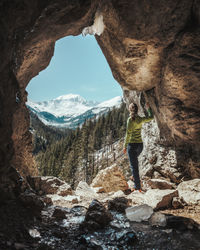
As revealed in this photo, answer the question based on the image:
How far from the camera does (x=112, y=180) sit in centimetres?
888

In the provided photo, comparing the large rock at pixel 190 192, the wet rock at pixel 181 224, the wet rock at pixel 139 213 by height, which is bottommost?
the large rock at pixel 190 192

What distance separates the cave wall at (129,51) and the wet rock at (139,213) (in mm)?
2686

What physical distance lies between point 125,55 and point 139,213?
214 inches

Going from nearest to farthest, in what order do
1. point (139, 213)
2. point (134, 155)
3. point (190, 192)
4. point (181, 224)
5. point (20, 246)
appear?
point (20, 246), point (181, 224), point (139, 213), point (190, 192), point (134, 155)

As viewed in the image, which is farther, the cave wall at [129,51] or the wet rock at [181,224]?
the cave wall at [129,51]

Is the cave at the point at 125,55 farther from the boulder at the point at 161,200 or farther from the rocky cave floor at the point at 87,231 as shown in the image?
the boulder at the point at 161,200

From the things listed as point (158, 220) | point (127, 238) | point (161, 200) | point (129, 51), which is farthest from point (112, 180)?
point (129, 51)

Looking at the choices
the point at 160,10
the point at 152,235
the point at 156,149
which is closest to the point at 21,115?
the point at 152,235

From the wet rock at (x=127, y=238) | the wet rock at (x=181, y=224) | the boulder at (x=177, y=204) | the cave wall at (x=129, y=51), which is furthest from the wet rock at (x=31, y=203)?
the boulder at (x=177, y=204)

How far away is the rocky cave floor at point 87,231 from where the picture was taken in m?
2.03

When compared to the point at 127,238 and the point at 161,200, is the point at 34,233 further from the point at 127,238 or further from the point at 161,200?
the point at 161,200

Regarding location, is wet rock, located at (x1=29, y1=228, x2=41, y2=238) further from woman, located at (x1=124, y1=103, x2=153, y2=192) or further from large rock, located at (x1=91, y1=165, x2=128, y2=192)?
large rock, located at (x1=91, y1=165, x2=128, y2=192)

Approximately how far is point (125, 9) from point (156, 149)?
6277mm

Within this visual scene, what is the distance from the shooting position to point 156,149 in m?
7.73
